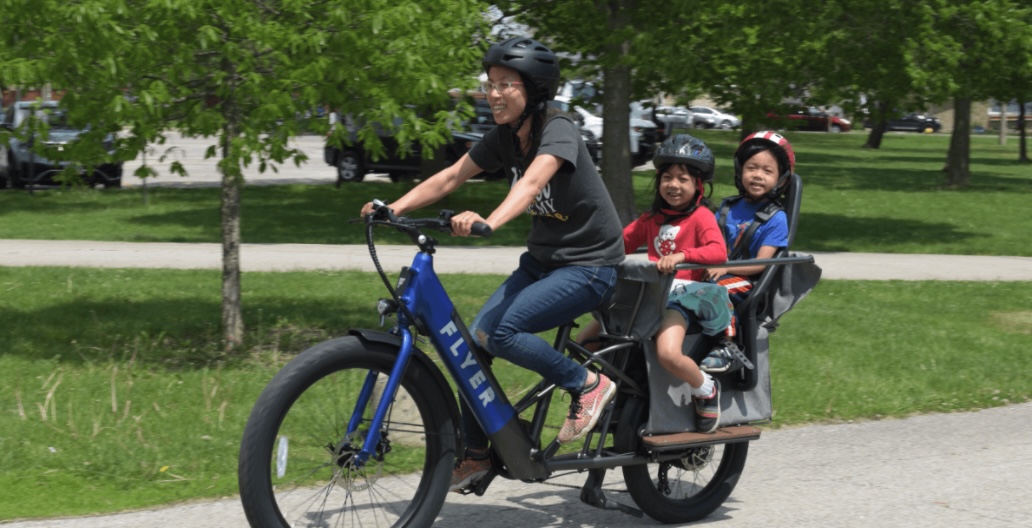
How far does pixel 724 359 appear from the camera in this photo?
5449 millimetres

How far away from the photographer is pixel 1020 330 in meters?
11.0

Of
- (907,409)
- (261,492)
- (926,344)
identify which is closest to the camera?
(261,492)

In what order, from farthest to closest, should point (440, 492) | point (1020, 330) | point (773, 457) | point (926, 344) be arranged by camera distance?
point (1020, 330) < point (926, 344) < point (773, 457) < point (440, 492)

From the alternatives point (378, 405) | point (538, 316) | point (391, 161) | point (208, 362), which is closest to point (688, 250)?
point (538, 316)

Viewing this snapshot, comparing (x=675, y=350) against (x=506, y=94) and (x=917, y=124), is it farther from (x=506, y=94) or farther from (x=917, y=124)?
(x=917, y=124)

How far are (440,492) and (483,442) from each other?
11.9 inches

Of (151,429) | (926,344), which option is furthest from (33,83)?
(926,344)

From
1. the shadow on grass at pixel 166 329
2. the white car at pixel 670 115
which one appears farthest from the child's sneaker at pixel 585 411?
the white car at pixel 670 115

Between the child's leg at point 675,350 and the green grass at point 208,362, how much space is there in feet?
4.28

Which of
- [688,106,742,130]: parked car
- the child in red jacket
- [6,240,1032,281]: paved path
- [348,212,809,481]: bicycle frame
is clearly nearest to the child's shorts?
the child in red jacket

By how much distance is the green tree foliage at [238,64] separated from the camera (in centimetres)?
805

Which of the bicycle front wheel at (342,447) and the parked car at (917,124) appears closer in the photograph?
the bicycle front wheel at (342,447)

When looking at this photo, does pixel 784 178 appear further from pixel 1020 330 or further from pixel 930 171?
pixel 930 171

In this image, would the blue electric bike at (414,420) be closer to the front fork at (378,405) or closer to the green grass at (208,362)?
the front fork at (378,405)
